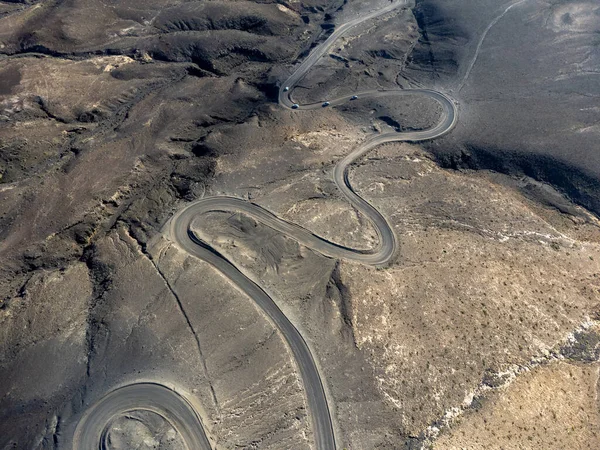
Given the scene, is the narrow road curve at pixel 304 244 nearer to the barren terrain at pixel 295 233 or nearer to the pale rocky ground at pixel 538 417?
the barren terrain at pixel 295 233

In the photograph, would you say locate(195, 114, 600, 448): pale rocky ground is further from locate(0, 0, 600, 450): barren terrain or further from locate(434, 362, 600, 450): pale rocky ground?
locate(434, 362, 600, 450): pale rocky ground

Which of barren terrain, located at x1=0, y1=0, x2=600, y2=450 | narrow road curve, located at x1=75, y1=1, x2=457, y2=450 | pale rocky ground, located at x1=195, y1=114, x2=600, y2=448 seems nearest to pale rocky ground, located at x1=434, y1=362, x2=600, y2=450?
barren terrain, located at x1=0, y1=0, x2=600, y2=450

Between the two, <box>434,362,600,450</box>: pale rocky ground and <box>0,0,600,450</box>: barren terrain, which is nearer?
<box>434,362,600,450</box>: pale rocky ground

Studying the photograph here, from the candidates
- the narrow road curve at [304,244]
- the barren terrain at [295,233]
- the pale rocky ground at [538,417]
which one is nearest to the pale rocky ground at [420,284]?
the barren terrain at [295,233]

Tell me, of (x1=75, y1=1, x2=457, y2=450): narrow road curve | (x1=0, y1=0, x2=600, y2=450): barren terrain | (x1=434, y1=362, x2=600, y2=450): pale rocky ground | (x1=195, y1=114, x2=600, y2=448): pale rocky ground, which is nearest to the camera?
(x1=434, y1=362, x2=600, y2=450): pale rocky ground

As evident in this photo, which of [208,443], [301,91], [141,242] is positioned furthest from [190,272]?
[301,91]

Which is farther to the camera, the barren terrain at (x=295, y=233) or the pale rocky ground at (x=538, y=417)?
the barren terrain at (x=295, y=233)

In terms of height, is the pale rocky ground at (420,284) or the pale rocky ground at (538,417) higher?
the pale rocky ground at (420,284)

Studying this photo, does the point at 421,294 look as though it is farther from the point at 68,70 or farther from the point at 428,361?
the point at 68,70
